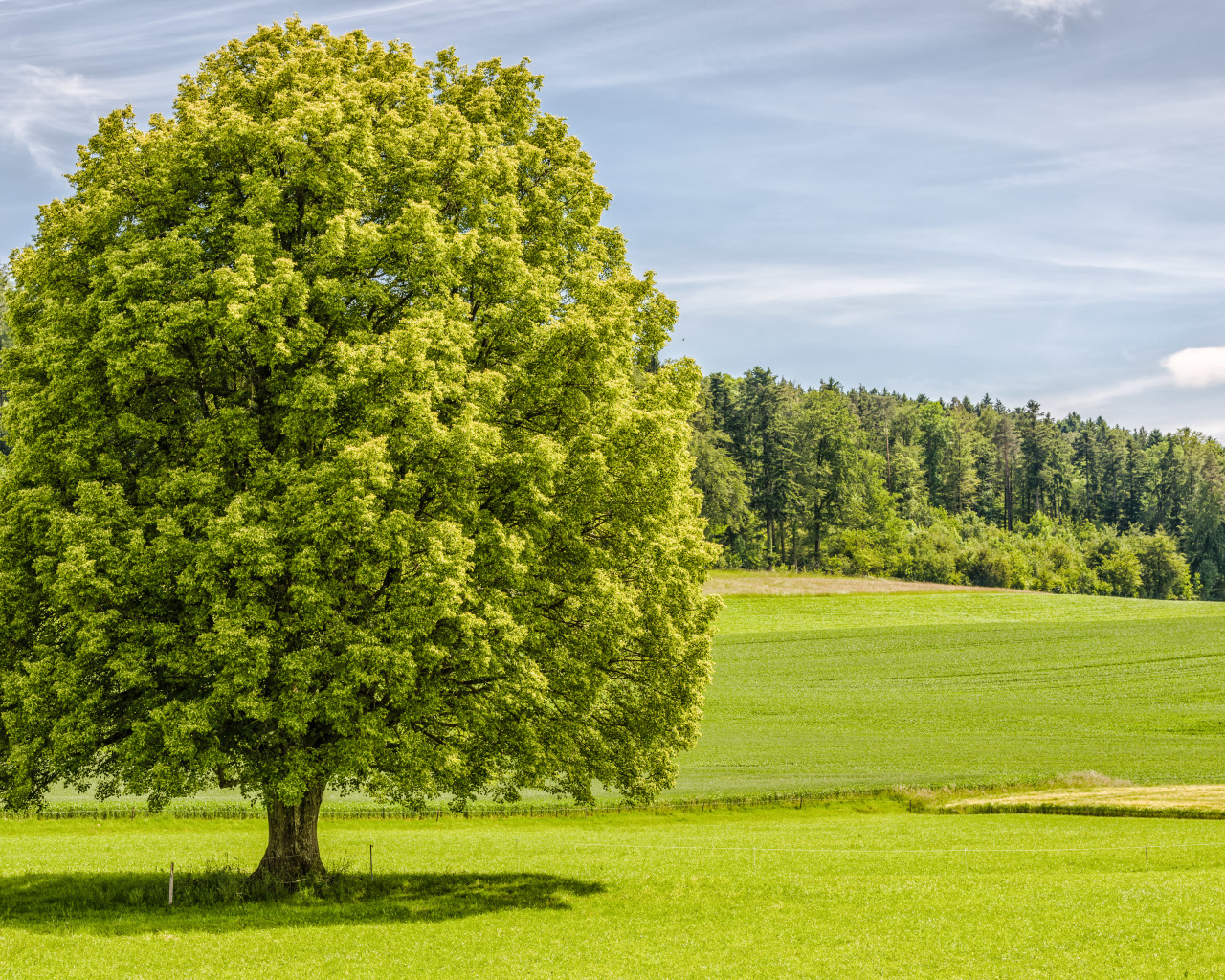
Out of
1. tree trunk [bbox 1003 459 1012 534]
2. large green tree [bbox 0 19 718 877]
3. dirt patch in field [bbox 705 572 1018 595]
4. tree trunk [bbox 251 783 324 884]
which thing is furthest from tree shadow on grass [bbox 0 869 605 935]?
tree trunk [bbox 1003 459 1012 534]

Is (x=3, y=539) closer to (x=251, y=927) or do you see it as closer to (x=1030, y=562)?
(x=251, y=927)

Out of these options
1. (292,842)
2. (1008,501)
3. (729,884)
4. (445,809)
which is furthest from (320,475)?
A: (1008,501)

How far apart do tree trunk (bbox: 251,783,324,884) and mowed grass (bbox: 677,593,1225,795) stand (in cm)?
2255

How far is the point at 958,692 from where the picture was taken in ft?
223

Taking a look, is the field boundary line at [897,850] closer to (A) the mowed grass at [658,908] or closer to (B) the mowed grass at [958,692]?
(A) the mowed grass at [658,908]

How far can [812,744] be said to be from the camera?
54.6m

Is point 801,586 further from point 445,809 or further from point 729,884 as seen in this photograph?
point 729,884

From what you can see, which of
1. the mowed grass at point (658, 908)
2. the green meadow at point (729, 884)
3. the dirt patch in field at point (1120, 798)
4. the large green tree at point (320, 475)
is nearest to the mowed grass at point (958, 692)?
the green meadow at point (729, 884)

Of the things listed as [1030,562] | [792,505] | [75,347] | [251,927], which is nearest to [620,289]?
[75,347]

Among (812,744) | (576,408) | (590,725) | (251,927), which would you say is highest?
(576,408)

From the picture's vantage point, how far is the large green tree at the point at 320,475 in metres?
19.8

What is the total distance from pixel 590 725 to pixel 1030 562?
143636mm

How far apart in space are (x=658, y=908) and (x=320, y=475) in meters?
12.7

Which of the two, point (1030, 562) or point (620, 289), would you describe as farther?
point (1030, 562)
